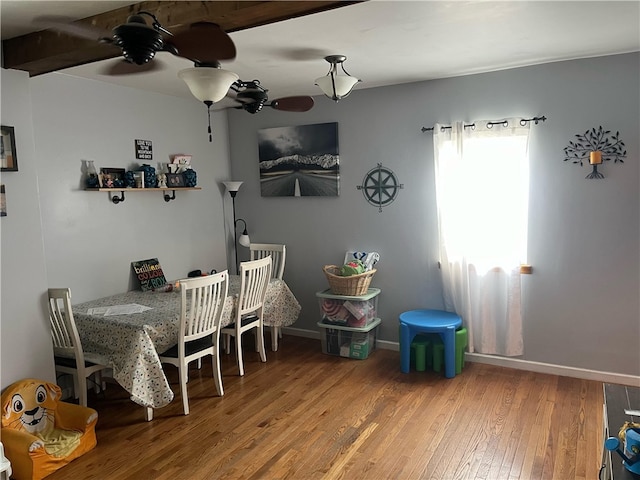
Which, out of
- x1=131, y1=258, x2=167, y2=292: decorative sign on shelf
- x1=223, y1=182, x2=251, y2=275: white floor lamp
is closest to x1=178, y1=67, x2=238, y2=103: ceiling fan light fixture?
x1=131, y1=258, x2=167, y2=292: decorative sign on shelf

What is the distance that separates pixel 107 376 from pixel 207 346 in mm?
848

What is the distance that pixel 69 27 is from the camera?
249cm

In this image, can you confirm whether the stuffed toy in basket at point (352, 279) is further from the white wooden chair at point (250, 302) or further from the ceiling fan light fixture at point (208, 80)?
the ceiling fan light fixture at point (208, 80)

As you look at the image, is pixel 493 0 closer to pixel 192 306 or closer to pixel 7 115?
pixel 192 306

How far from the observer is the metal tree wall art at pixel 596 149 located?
352cm

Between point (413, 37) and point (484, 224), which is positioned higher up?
point (413, 37)

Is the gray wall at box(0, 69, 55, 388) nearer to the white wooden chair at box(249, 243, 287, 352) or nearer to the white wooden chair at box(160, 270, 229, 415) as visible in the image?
the white wooden chair at box(160, 270, 229, 415)

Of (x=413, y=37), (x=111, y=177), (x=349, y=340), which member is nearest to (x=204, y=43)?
(x=413, y=37)

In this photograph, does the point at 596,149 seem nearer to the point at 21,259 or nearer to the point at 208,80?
the point at 208,80

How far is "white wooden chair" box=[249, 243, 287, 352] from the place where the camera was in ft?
15.3

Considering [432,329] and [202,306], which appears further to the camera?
[432,329]

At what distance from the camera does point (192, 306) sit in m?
3.34

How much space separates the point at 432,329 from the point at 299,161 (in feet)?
6.82

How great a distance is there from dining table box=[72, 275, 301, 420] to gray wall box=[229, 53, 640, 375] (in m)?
1.56
